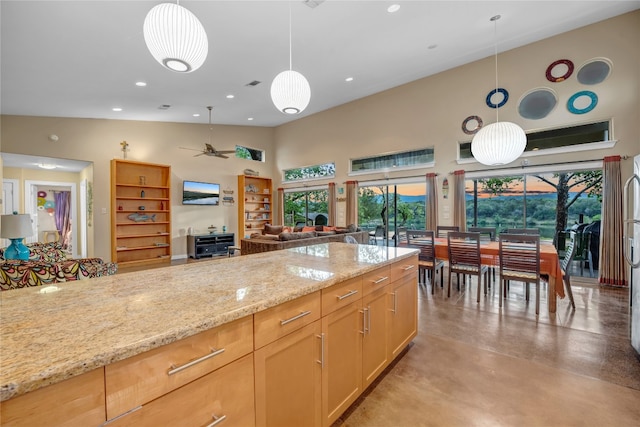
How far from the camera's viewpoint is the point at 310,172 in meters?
9.28

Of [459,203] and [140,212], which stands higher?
[459,203]

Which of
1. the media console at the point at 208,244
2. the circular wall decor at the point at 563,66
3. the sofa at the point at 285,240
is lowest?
the media console at the point at 208,244

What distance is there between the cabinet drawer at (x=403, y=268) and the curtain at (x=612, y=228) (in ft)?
14.8

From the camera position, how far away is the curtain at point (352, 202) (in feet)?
26.1

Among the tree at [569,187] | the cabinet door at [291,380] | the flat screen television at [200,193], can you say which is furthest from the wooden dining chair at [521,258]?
the flat screen television at [200,193]

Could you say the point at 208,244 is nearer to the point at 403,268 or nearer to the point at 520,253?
the point at 403,268

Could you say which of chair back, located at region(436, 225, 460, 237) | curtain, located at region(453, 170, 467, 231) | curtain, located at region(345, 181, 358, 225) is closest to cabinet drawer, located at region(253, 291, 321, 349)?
chair back, located at region(436, 225, 460, 237)

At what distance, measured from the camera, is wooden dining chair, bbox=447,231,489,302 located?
12.9 feet

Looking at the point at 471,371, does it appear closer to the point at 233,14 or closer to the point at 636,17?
the point at 233,14

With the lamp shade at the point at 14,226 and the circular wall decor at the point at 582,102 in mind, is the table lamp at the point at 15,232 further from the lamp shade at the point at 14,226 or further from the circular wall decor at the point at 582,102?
the circular wall decor at the point at 582,102

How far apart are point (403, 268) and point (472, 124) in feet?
17.0

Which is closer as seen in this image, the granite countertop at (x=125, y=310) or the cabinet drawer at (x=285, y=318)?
the granite countertop at (x=125, y=310)

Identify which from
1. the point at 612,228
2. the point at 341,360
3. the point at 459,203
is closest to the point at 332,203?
the point at 459,203

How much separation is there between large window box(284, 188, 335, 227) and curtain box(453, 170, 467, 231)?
3.93 m
